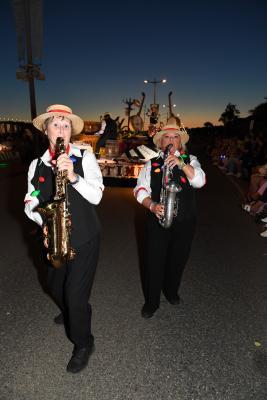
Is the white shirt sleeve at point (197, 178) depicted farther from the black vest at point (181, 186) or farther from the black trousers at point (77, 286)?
the black trousers at point (77, 286)

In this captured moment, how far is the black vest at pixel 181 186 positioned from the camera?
3.19m

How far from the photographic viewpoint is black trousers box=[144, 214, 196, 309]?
3256 mm

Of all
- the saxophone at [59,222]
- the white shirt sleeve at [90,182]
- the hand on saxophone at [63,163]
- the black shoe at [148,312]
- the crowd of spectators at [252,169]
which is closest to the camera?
the hand on saxophone at [63,163]

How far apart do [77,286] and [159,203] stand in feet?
3.78

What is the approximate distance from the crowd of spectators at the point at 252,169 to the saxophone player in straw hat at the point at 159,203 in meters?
3.65

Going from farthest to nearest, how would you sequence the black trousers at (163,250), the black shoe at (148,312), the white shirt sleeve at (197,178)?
the black shoe at (148,312), the black trousers at (163,250), the white shirt sleeve at (197,178)

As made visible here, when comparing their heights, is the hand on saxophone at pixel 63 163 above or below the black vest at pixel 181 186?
above

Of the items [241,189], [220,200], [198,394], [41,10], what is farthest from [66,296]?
[241,189]

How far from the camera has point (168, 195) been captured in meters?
3.04

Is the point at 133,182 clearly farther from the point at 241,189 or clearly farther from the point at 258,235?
the point at 258,235

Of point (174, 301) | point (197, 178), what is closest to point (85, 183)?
point (197, 178)

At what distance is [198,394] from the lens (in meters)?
2.46

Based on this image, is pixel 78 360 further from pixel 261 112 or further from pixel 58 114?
pixel 261 112

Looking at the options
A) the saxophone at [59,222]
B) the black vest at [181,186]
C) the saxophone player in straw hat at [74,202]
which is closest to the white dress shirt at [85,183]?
the saxophone player in straw hat at [74,202]
